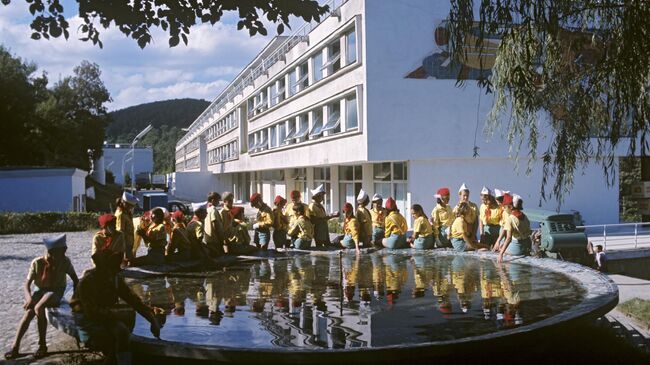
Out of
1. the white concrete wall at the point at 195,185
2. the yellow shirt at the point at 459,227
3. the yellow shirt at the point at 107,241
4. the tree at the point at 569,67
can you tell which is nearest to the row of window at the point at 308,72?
the yellow shirt at the point at 459,227

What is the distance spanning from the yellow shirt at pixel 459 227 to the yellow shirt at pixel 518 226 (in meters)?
1.45

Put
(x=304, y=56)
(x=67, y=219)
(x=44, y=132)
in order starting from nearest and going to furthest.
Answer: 1. (x=67, y=219)
2. (x=304, y=56)
3. (x=44, y=132)

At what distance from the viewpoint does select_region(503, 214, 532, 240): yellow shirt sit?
11.7m

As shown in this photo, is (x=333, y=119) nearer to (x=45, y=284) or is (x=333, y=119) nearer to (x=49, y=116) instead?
(x=45, y=284)

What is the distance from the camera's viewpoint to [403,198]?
26844 millimetres

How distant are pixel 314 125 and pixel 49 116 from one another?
2895 cm

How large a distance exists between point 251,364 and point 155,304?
4183mm

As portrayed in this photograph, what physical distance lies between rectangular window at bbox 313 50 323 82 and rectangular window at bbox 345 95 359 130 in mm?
4776

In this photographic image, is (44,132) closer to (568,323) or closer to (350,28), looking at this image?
(350,28)

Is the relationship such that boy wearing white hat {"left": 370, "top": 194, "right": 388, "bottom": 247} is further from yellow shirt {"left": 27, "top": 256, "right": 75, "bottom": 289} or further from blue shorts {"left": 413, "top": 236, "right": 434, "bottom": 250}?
yellow shirt {"left": 27, "top": 256, "right": 75, "bottom": 289}

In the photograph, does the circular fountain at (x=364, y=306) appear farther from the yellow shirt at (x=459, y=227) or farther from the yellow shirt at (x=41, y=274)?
the yellow shirt at (x=41, y=274)

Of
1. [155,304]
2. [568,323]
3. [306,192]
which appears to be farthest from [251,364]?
[306,192]

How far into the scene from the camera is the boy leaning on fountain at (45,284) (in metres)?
7.66

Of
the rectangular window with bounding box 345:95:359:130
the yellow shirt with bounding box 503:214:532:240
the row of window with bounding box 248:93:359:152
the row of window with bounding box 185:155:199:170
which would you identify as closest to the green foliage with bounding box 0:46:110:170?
the row of window with bounding box 248:93:359:152
